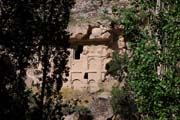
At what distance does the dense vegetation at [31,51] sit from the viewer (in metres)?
11.9

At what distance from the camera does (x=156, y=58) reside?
34.9 ft

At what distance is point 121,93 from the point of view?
3003cm

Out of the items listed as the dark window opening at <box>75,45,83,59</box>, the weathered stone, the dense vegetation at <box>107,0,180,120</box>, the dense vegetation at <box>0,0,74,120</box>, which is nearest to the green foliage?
the weathered stone

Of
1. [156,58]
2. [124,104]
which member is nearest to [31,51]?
[156,58]

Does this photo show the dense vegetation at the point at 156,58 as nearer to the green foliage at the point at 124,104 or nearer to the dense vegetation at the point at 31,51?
the dense vegetation at the point at 31,51

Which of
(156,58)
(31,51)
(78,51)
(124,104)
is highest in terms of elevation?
(78,51)

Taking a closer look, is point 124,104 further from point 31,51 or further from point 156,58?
point 156,58

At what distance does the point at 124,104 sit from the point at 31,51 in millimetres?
17564

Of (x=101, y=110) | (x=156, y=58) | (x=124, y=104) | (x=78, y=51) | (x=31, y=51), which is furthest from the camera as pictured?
(x=78, y=51)

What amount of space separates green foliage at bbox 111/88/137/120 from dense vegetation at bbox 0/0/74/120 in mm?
15952

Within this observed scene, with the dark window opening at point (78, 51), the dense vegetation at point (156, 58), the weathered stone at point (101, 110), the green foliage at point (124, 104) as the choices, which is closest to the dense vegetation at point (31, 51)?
the dense vegetation at point (156, 58)

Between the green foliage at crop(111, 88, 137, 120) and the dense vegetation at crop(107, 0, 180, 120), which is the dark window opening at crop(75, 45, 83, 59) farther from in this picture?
the dense vegetation at crop(107, 0, 180, 120)

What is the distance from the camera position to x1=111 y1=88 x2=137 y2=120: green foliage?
29219 mm

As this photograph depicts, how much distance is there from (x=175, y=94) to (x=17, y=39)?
3.98 m
